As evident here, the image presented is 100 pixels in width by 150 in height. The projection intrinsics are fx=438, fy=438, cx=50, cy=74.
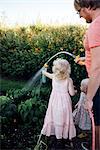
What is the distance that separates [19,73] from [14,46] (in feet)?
1.38

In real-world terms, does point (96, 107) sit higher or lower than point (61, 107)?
higher

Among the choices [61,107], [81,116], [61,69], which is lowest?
[81,116]

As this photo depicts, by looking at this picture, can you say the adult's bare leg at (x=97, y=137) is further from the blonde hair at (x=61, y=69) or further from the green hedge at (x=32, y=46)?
the green hedge at (x=32, y=46)

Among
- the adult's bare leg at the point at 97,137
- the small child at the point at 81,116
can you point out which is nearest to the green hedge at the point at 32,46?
the small child at the point at 81,116

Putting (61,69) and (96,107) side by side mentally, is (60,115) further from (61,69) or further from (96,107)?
(96,107)

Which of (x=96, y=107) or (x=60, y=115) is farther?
(x=60, y=115)

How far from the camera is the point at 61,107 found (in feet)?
16.6

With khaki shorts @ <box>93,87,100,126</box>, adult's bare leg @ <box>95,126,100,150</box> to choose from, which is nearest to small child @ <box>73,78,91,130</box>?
adult's bare leg @ <box>95,126,100,150</box>

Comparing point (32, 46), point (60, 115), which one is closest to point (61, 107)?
point (60, 115)

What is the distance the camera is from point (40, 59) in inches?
246

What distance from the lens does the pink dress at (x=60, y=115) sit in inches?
199

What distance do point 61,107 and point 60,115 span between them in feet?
0.31

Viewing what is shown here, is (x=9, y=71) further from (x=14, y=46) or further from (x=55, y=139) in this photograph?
(x=55, y=139)

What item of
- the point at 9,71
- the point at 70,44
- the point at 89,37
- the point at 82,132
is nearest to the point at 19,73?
the point at 9,71
